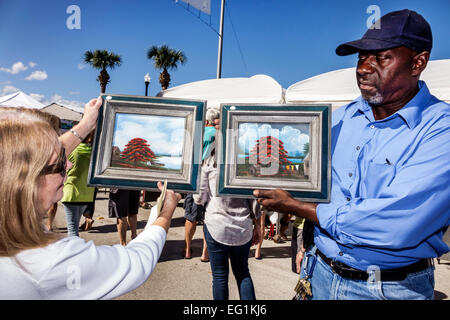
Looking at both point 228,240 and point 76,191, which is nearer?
point 228,240

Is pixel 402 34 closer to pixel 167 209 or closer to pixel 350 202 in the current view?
pixel 350 202

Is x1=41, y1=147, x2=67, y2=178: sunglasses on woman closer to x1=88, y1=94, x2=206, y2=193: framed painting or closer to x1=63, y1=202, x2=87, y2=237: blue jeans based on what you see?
x1=88, y1=94, x2=206, y2=193: framed painting

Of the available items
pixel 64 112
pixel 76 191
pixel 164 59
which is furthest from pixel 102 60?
pixel 76 191

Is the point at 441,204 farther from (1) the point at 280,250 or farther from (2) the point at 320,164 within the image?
(1) the point at 280,250

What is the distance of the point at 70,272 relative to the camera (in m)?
1.01

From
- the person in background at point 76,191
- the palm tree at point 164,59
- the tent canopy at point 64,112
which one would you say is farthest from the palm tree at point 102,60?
the person in background at point 76,191

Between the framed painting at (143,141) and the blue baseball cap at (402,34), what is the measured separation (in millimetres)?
1057

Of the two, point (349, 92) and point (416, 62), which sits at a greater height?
point (349, 92)

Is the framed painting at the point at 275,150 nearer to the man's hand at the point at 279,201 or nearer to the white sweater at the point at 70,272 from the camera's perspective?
the man's hand at the point at 279,201

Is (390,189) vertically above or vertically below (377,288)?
above

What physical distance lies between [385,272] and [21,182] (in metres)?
1.80
